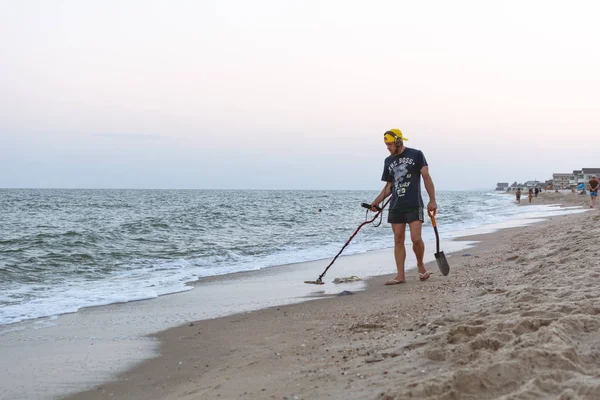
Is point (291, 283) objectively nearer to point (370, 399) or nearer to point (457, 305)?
point (457, 305)

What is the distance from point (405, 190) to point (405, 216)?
12.4 inches

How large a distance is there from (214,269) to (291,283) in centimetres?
242

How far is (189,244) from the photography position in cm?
1346

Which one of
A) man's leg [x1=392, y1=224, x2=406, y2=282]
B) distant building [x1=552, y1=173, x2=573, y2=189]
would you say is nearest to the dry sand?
man's leg [x1=392, y1=224, x2=406, y2=282]

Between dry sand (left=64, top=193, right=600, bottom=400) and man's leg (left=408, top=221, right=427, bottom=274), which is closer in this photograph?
dry sand (left=64, top=193, right=600, bottom=400)

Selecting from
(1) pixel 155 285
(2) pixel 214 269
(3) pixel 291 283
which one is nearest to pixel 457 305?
(3) pixel 291 283

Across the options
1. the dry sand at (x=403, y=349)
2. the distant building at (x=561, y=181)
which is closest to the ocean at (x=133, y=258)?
the dry sand at (x=403, y=349)

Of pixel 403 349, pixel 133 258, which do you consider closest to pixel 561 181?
pixel 133 258

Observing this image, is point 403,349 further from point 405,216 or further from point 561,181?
point 561,181

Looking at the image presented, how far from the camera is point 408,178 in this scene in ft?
20.7

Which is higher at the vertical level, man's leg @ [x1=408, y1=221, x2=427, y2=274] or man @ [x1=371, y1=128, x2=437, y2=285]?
man @ [x1=371, y1=128, x2=437, y2=285]

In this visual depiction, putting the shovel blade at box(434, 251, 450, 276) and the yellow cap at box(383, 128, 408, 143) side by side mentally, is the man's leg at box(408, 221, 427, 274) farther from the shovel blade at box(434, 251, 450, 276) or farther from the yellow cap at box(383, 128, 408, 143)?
the yellow cap at box(383, 128, 408, 143)

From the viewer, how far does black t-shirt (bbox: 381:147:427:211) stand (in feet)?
20.7

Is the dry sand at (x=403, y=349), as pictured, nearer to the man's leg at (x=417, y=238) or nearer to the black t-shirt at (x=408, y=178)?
the man's leg at (x=417, y=238)
